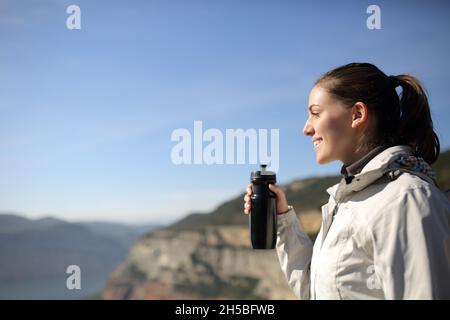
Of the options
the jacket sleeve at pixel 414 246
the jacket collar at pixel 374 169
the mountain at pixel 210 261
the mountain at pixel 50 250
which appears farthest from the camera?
the mountain at pixel 50 250

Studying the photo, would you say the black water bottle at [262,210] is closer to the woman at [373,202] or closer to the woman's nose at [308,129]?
the woman at [373,202]

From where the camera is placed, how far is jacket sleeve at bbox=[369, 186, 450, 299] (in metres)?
1.45

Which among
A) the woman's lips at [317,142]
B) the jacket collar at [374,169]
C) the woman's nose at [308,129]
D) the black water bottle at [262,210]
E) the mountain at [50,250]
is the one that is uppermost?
the woman's nose at [308,129]

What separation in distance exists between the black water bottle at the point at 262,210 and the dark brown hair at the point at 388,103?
0.41 meters

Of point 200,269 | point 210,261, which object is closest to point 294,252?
point 210,261

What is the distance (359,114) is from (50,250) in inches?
6065

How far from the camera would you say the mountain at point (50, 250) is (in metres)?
138

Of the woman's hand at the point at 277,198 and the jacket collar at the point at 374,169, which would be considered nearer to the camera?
the jacket collar at the point at 374,169

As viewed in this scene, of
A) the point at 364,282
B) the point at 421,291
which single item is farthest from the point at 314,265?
the point at 421,291

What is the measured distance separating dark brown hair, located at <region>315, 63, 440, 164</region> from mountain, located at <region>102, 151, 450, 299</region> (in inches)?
2385

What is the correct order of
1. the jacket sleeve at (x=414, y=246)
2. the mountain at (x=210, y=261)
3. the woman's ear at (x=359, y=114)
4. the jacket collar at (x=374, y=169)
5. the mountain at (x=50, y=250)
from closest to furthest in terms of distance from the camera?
1. the jacket sleeve at (x=414, y=246)
2. the jacket collar at (x=374, y=169)
3. the woman's ear at (x=359, y=114)
4. the mountain at (x=210, y=261)
5. the mountain at (x=50, y=250)

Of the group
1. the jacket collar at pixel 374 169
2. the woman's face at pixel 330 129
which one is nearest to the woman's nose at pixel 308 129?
the woman's face at pixel 330 129

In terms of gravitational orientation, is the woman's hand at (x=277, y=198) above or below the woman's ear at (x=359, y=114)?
below

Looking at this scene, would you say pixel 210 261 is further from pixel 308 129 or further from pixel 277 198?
pixel 308 129
